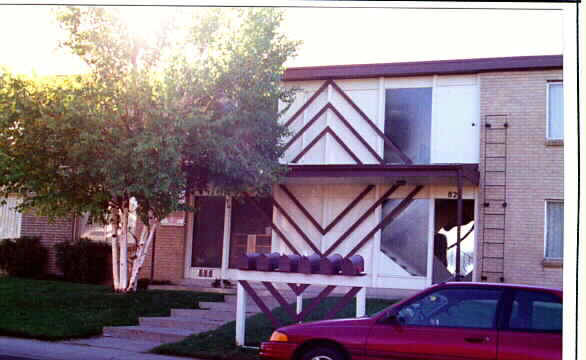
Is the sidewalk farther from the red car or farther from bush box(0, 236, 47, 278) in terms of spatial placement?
bush box(0, 236, 47, 278)

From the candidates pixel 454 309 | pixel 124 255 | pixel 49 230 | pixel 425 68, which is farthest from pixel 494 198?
pixel 49 230

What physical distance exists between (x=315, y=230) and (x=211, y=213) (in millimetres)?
3153

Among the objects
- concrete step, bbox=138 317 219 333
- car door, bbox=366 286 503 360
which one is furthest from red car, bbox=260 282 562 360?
concrete step, bbox=138 317 219 333

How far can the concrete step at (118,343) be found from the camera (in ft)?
39.8

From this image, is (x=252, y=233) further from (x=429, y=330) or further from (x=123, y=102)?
(x=429, y=330)

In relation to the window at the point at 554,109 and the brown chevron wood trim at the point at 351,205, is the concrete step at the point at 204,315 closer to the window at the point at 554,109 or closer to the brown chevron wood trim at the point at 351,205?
the brown chevron wood trim at the point at 351,205

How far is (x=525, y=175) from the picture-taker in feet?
57.9

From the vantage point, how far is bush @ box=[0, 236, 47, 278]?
68.7ft

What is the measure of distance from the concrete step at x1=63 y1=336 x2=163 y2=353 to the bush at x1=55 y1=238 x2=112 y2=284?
7523 mm

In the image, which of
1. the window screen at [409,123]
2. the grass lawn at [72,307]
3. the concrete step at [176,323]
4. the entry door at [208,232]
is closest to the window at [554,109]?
the window screen at [409,123]

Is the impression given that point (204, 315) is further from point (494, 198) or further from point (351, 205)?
point (494, 198)

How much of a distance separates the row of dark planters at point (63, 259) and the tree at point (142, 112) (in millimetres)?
4587

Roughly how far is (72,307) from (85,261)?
5.19 meters
